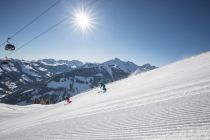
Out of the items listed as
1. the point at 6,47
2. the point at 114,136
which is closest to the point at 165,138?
the point at 114,136

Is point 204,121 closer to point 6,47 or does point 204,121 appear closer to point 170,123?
point 170,123

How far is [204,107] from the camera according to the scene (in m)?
5.55

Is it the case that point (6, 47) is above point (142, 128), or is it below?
above

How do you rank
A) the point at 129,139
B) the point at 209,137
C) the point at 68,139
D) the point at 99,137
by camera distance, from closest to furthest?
the point at 209,137, the point at 129,139, the point at 99,137, the point at 68,139

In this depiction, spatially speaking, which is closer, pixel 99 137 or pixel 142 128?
pixel 142 128

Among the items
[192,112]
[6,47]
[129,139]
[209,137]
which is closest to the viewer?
[209,137]

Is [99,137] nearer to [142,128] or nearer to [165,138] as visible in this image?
[142,128]

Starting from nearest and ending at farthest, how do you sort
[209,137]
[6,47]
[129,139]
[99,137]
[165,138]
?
[209,137] → [165,138] → [129,139] → [99,137] → [6,47]

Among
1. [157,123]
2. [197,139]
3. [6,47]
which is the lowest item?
[197,139]

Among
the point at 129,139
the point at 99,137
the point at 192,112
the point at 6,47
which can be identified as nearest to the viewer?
the point at 129,139

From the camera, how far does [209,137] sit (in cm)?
361

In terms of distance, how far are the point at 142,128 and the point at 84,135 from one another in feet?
6.30

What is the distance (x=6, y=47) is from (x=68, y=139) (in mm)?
15096

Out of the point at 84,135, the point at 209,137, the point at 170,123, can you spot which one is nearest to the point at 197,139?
the point at 209,137
